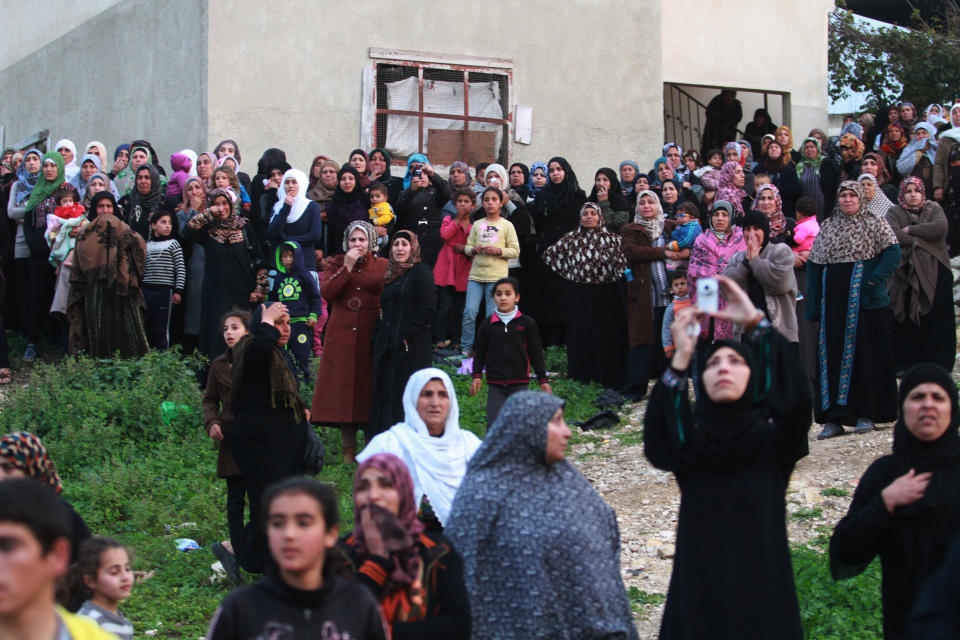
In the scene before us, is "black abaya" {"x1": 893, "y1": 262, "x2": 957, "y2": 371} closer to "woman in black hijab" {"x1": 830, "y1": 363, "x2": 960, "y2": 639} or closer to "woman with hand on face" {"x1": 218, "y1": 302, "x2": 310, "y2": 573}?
"woman with hand on face" {"x1": 218, "y1": 302, "x2": 310, "y2": 573}

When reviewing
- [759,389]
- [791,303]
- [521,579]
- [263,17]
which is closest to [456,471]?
[521,579]

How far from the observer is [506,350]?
901 cm

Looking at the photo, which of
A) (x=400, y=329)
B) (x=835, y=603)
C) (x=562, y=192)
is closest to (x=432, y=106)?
(x=562, y=192)

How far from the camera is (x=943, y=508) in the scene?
4191mm

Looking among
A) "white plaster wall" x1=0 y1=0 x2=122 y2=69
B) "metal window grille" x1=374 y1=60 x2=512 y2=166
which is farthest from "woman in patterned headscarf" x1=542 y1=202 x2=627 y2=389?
"white plaster wall" x1=0 y1=0 x2=122 y2=69

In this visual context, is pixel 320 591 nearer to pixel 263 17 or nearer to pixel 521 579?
pixel 521 579

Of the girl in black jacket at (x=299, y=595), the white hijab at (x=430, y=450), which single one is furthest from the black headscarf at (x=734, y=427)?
the girl in black jacket at (x=299, y=595)

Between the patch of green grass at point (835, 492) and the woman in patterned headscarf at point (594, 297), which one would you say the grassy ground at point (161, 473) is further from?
the patch of green grass at point (835, 492)

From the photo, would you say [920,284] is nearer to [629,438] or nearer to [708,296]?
[629,438]

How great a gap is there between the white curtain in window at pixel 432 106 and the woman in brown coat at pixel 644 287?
14.9ft

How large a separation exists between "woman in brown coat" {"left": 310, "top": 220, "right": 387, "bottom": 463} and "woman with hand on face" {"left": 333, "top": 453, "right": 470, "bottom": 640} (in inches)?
190

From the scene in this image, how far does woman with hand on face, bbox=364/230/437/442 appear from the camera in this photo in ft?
27.7

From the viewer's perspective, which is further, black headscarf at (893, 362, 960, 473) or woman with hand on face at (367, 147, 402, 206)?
woman with hand on face at (367, 147, 402, 206)

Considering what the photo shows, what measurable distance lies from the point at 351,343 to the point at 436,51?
732 centimetres
